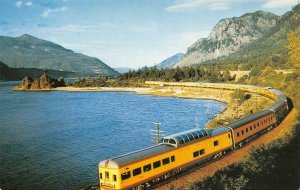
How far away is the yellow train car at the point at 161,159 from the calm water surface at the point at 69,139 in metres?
13.5

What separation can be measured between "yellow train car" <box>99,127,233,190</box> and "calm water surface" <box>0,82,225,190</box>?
1349 cm

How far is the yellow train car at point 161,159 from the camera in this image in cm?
2709

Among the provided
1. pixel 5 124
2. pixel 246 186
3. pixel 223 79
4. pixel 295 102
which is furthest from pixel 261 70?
pixel 246 186

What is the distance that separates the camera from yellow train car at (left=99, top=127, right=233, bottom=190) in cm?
2709

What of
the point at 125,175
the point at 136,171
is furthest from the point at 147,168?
the point at 125,175

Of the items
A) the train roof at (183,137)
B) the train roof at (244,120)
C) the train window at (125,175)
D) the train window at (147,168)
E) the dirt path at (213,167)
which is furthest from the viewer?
the train roof at (244,120)

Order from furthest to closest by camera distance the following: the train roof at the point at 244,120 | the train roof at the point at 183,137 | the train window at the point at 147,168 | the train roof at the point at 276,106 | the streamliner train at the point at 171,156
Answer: the train roof at the point at 276,106, the train roof at the point at 244,120, the train roof at the point at 183,137, the train window at the point at 147,168, the streamliner train at the point at 171,156

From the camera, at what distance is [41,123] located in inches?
3369

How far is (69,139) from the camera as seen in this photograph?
2611 inches

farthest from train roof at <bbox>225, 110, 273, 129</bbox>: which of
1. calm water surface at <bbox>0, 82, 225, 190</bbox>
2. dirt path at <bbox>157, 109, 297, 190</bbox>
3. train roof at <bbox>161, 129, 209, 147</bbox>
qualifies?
calm water surface at <bbox>0, 82, 225, 190</bbox>

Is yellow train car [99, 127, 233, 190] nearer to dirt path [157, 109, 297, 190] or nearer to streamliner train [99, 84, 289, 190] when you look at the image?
streamliner train [99, 84, 289, 190]

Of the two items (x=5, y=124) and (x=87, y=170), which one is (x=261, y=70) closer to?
(x=5, y=124)

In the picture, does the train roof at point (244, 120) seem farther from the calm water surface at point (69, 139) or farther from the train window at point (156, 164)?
the calm water surface at point (69, 139)

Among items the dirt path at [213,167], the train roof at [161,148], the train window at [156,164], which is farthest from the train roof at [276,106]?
the train window at [156,164]
